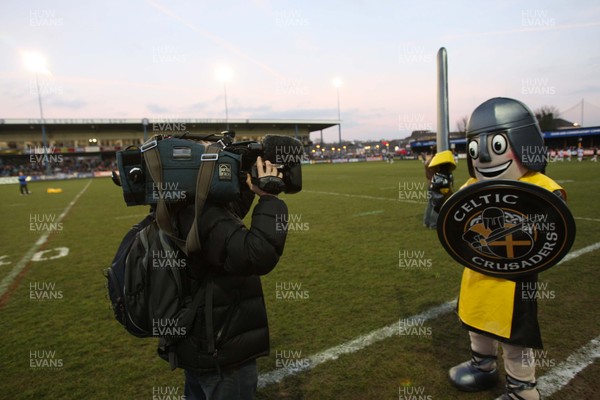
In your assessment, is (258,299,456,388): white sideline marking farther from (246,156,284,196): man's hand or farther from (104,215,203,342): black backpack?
(246,156,284,196): man's hand

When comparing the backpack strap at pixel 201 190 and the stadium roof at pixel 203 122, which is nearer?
the backpack strap at pixel 201 190

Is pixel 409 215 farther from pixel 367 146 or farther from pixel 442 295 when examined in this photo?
pixel 367 146

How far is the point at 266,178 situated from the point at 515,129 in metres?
1.80

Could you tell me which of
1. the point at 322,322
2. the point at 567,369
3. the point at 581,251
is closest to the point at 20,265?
the point at 322,322

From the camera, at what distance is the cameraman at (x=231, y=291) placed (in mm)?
1379

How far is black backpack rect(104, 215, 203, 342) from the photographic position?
143cm

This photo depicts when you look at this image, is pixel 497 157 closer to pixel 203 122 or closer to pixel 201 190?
pixel 201 190

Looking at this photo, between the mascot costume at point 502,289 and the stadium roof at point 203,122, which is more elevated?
the stadium roof at point 203,122

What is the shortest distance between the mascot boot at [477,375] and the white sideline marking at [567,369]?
5.2 inches

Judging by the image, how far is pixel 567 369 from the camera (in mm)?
2646

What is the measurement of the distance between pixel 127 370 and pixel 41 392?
0.59 meters

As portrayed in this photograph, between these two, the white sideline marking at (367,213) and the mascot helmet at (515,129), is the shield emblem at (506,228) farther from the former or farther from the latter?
Result: the white sideline marking at (367,213)

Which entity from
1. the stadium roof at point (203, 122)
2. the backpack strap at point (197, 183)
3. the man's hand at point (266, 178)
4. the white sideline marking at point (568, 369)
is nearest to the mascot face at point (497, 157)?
the white sideline marking at point (568, 369)

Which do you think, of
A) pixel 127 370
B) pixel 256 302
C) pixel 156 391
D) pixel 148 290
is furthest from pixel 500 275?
pixel 127 370
